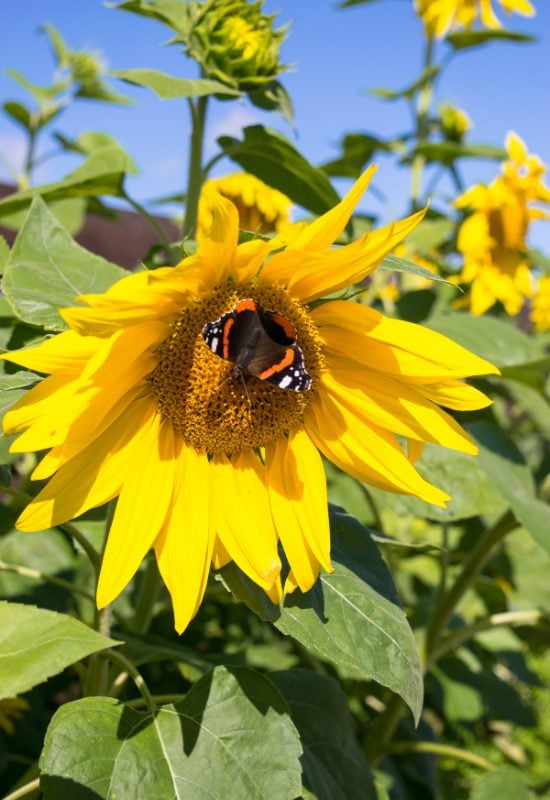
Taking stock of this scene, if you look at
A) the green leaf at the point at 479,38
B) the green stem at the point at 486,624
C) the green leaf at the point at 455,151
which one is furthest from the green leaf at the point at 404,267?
the green leaf at the point at 479,38

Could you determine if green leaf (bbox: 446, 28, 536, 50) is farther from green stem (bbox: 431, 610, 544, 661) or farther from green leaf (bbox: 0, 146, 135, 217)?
green stem (bbox: 431, 610, 544, 661)

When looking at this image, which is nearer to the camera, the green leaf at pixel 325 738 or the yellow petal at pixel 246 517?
the yellow petal at pixel 246 517

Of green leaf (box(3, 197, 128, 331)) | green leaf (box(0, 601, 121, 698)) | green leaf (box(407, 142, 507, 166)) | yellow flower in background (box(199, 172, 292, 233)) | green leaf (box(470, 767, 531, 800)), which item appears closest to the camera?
green leaf (box(0, 601, 121, 698))

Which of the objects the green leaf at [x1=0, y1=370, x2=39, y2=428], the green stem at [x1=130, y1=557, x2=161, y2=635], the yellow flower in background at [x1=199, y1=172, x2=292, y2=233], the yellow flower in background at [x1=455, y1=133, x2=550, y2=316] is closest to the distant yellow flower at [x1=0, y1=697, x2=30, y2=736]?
the green stem at [x1=130, y1=557, x2=161, y2=635]

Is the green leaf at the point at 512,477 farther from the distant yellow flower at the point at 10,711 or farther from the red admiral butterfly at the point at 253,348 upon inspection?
the distant yellow flower at the point at 10,711

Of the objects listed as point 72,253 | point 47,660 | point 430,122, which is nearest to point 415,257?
point 430,122

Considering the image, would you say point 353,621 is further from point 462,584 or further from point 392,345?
point 462,584

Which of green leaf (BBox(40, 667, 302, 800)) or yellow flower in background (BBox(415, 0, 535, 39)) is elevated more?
yellow flower in background (BBox(415, 0, 535, 39))
